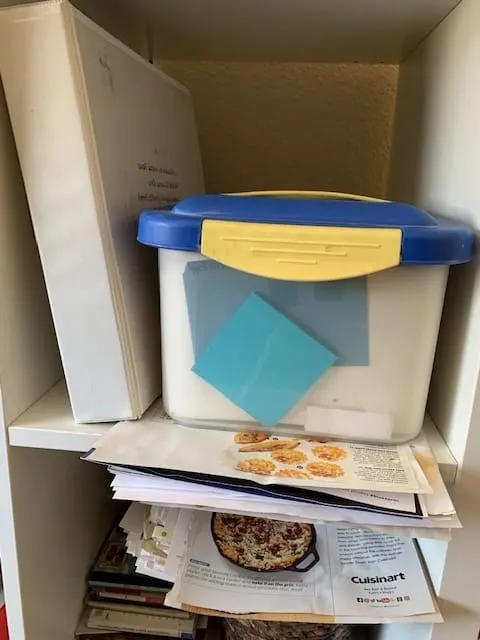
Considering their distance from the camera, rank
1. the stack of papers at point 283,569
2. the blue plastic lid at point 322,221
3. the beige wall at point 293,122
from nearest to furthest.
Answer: the blue plastic lid at point 322,221 < the stack of papers at point 283,569 < the beige wall at point 293,122

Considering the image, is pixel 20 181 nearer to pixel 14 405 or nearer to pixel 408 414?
pixel 14 405

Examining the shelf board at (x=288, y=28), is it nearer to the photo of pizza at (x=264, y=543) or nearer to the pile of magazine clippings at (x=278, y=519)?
the pile of magazine clippings at (x=278, y=519)

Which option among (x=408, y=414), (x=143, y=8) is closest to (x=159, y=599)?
(x=408, y=414)

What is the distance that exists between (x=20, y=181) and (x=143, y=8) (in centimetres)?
27

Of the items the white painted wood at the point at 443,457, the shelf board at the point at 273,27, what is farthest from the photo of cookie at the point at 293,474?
the shelf board at the point at 273,27

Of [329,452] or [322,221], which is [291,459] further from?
[322,221]

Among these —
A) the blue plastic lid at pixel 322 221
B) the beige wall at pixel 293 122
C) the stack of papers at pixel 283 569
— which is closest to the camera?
the blue plastic lid at pixel 322 221

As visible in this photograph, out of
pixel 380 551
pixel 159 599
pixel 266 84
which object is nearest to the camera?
pixel 380 551

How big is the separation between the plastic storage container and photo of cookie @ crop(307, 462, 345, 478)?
38 millimetres

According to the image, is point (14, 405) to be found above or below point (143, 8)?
below

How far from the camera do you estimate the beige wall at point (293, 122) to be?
90 cm

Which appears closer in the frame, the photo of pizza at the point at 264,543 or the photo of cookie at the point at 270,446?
the photo of cookie at the point at 270,446

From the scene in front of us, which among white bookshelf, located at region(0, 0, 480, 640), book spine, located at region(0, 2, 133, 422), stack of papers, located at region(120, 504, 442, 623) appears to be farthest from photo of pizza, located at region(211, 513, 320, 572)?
book spine, located at region(0, 2, 133, 422)

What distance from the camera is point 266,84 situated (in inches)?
35.7
